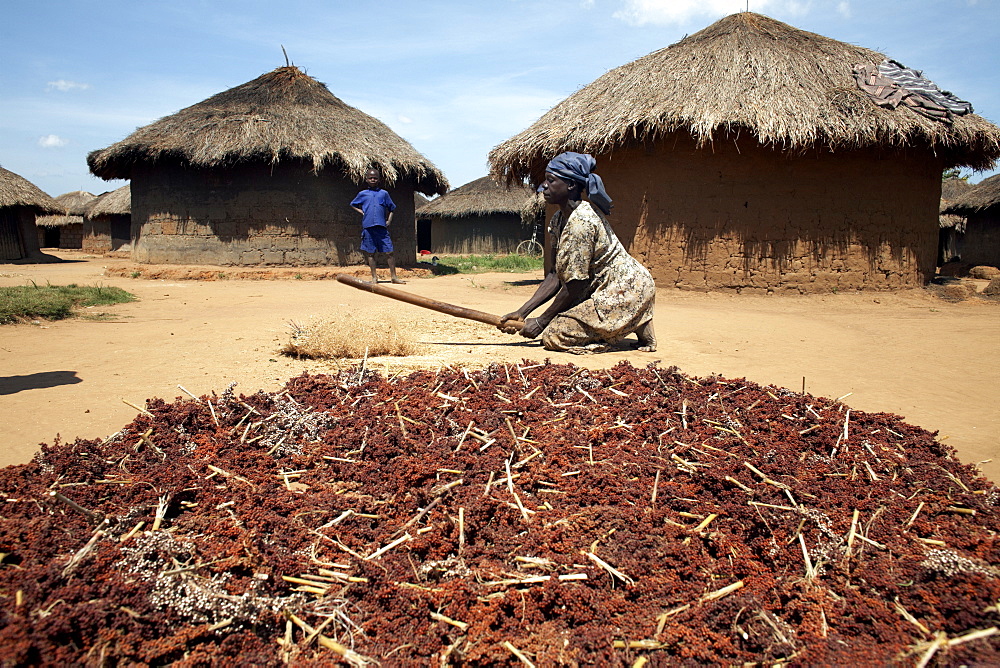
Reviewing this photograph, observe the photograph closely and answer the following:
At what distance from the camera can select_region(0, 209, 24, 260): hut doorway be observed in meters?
16.3

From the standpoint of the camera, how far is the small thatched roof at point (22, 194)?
16031 mm

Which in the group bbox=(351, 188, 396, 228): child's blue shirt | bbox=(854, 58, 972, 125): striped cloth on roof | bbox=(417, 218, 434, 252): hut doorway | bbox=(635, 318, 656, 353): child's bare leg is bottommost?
bbox=(635, 318, 656, 353): child's bare leg

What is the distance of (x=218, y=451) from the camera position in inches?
99.8

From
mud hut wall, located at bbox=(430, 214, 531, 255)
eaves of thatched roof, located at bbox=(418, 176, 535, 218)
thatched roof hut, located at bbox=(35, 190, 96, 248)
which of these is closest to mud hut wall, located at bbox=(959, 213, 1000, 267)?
eaves of thatched roof, located at bbox=(418, 176, 535, 218)

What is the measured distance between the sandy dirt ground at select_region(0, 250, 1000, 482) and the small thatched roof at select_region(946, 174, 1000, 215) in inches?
403

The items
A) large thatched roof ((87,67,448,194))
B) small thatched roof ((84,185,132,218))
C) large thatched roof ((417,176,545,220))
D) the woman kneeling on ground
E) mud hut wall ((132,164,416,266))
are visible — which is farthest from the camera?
large thatched roof ((417,176,545,220))

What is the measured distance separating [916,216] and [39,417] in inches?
424

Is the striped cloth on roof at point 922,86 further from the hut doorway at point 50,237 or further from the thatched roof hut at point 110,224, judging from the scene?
the hut doorway at point 50,237

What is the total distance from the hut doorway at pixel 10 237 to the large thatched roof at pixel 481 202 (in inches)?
532

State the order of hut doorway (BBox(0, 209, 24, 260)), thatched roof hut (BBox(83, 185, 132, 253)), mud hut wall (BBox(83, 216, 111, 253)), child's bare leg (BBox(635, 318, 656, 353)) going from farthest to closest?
mud hut wall (BBox(83, 216, 111, 253)), thatched roof hut (BBox(83, 185, 132, 253)), hut doorway (BBox(0, 209, 24, 260)), child's bare leg (BBox(635, 318, 656, 353))

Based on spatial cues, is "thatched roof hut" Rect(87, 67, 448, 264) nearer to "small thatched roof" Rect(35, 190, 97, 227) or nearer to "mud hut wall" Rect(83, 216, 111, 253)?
"mud hut wall" Rect(83, 216, 111, 253)

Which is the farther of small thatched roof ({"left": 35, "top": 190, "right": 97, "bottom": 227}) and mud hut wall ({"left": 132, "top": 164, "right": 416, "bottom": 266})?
small thatched roof ({"left": 35, "top": 190, "right": 97, "bottom": 227})

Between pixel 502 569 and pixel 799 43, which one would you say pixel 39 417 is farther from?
pixel 799 43

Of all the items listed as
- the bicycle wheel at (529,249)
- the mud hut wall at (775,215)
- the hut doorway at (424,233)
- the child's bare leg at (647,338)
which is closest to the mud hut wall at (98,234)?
the hut doorway at (424,233)
